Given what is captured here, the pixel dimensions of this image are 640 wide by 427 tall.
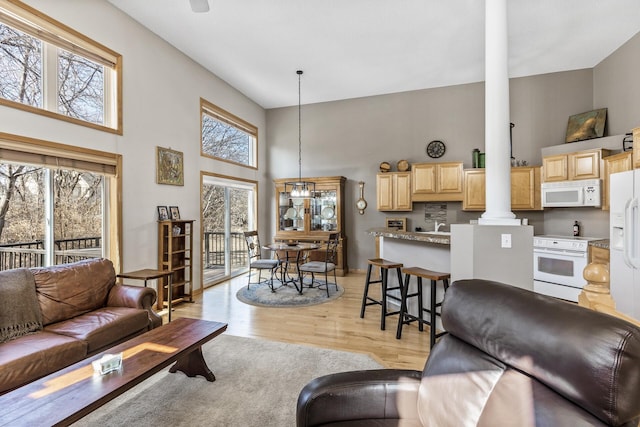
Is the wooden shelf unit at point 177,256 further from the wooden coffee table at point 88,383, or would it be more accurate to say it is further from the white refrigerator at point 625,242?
Answer: the white refrigerator at point 625,242

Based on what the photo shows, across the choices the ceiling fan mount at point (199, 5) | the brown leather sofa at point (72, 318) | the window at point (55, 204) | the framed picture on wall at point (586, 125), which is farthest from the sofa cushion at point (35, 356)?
the framed picture on wall at point (586, 125)

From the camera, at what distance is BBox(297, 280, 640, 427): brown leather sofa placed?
2.59ft

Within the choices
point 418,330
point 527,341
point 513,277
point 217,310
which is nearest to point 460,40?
point 513,277

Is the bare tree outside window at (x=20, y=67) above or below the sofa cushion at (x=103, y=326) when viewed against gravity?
above

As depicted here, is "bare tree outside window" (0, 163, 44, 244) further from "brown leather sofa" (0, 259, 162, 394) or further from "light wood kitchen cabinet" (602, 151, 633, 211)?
"light wood kitchen cabinet" (602, 151, 633, 211)

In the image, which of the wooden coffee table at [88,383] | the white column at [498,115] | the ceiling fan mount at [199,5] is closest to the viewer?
the wooden coffee table at [88,383]

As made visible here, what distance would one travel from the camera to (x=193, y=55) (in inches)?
188

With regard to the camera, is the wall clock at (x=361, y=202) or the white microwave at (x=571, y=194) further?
the wall clock at (x=361, y=202)

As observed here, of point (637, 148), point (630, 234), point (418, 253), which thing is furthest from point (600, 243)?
point (418, 253)

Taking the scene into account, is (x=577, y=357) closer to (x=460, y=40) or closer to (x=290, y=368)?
(x=290, y=368)

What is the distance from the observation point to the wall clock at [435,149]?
6070 mm

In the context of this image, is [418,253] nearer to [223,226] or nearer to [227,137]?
[223,226]

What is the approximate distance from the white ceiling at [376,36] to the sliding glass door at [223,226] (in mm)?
2025

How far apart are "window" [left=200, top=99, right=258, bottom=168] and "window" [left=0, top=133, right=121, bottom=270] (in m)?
1.94
